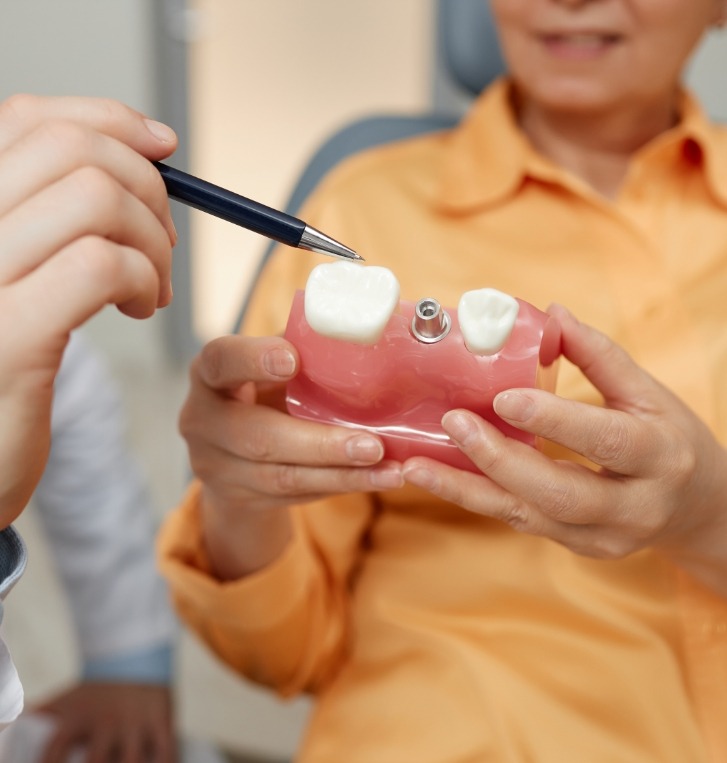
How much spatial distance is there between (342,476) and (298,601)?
0.77ft

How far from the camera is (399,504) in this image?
893 millimetres

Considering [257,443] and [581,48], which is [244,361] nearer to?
[257,443]

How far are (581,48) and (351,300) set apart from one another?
1.54 ft

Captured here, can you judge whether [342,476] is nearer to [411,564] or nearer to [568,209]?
[411,564]

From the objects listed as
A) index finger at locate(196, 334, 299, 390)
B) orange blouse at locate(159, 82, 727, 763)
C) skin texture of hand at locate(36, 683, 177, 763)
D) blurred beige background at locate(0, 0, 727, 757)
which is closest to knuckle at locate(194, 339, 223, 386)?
index finger at locate(196, 334, 299, 390)

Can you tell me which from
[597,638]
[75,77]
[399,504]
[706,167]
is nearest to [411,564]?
[399,504]

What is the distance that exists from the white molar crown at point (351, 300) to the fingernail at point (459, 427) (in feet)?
0.20

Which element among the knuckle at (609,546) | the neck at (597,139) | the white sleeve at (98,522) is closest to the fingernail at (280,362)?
the knuckle at (609,546)

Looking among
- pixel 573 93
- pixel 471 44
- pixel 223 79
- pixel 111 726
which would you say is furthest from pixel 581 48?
pixel 223 79

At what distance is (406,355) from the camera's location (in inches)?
23.6

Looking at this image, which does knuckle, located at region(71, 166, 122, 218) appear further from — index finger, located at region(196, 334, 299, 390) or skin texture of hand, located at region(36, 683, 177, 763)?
skin texture of hand, located at region(36, 683, 177, 763)

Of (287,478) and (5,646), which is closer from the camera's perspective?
(5,646)

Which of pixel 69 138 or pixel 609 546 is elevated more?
pixel 69 138

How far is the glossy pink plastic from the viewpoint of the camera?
0.58 metres
